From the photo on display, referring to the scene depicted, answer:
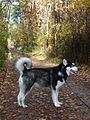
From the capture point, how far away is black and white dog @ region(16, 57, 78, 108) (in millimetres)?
5672

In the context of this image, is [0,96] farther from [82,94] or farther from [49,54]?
[49,54]

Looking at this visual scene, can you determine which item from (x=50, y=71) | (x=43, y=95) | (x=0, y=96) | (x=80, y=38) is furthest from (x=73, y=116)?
(x=80, y=38)

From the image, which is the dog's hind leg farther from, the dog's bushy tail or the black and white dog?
the dog's bushy tail

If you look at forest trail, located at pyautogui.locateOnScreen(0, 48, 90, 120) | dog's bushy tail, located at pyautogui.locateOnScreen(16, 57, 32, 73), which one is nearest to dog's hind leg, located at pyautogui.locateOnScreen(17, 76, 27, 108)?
forest trail, located at pyautogui.locateOnScreen(0, 48, 90, 120)

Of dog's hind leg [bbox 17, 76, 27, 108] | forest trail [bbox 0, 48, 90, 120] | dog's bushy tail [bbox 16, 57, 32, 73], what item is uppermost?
dog's bushy tail [bbox 16, 57, 32, 73]

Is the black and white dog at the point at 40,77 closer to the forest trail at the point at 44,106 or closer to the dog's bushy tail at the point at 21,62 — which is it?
the dog's bushy tail at the point at 21,62

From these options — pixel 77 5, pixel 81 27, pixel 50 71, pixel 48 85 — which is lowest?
pixel 48 85

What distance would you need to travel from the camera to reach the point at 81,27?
508 inches

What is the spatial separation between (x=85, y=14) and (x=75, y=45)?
7.04 ft

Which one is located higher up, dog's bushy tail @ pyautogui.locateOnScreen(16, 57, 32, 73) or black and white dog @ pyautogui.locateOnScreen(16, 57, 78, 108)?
dog's bushy tail @ pyautogui.locateOnScreen(16, 57, 32, 73)

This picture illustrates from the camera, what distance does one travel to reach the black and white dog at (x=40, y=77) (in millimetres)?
5672

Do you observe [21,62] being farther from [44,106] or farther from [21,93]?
[44,106]

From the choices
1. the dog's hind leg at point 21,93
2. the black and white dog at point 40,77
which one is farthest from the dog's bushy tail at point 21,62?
the dog's hind leg at point 21,93

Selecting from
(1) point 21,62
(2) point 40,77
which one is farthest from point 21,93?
(1) point 21,62
